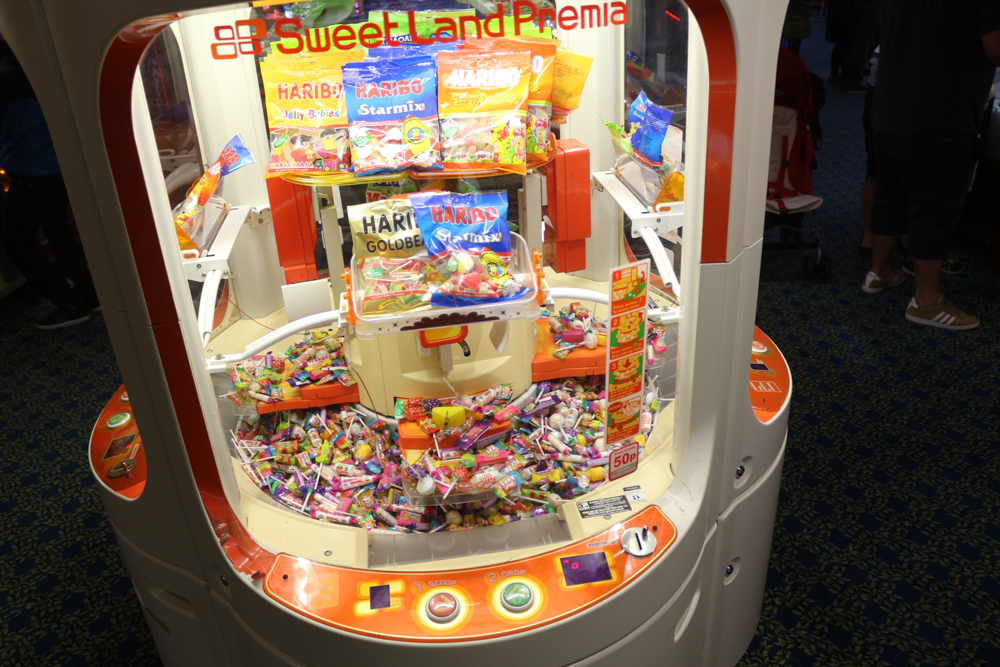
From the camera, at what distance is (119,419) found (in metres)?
1.89

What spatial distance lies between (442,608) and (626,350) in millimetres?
592

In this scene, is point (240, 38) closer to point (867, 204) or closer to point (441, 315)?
point (441, 315)

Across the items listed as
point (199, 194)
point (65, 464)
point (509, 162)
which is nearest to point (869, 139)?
point (509, 162)

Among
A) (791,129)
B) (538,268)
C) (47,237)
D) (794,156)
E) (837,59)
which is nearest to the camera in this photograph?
(538,268)

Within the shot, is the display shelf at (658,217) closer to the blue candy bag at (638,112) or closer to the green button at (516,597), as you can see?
the blue candy bag at (638,112)

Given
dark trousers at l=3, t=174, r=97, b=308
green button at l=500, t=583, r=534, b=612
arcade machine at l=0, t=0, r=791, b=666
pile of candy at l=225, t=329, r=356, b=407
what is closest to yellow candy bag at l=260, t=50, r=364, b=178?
arcade machine at l=0, t=0, r=791, b=666

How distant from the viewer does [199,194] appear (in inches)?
68.3

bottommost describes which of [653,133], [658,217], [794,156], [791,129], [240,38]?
[794,156]

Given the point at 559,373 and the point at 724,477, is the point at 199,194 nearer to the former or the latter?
the point at 559,373

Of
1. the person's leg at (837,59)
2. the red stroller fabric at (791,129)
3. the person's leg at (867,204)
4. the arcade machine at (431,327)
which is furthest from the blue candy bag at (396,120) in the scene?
the person's leg at (837,59)

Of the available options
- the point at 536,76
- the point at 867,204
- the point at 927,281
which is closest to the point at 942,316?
the point at 927,281

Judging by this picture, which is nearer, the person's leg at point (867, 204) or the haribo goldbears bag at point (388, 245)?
the haribo goldbears bag at point (388, 245)

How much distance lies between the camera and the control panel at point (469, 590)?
1412 millimetres

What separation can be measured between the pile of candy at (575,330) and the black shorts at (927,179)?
1969 mm
